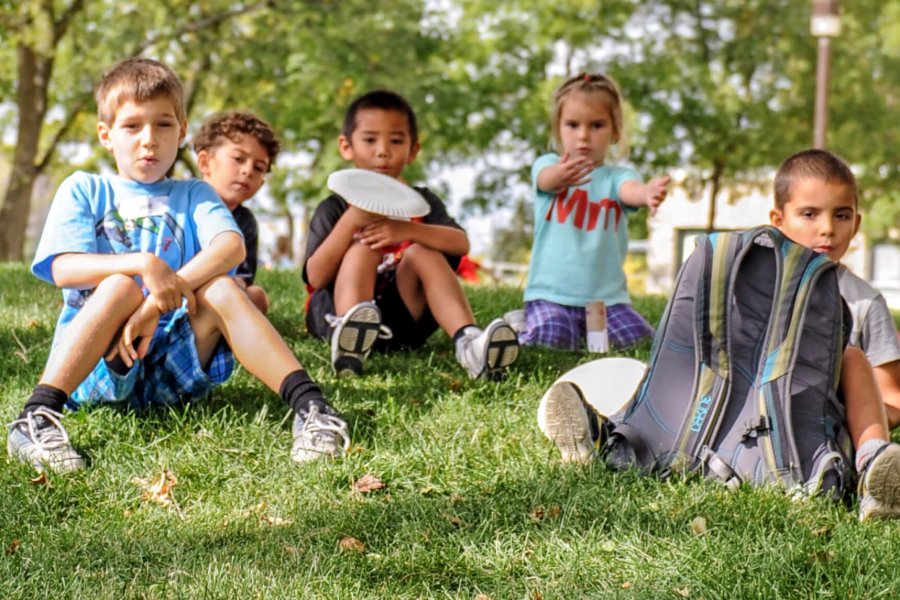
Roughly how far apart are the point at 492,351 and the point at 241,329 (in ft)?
3.68

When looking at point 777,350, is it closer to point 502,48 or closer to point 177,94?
point 177,94

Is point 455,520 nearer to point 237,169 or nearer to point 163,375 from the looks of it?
point 163,375

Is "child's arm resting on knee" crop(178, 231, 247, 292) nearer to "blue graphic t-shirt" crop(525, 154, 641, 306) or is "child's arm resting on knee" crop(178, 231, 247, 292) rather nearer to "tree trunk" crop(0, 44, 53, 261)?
"blue graphic t-shirt" crop(525, 154, 641, 306)

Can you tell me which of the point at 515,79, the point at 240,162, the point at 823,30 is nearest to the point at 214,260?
the point at 240,162

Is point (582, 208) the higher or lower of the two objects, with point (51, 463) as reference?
higher

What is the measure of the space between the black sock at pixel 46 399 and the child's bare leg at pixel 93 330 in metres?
0.02

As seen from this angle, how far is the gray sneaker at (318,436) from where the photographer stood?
3.21m

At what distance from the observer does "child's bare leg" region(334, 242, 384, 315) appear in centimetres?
445

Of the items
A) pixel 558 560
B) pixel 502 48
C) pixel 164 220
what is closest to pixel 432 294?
pixel 164 220

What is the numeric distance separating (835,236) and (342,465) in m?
1.84

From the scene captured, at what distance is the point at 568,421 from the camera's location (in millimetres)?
3115

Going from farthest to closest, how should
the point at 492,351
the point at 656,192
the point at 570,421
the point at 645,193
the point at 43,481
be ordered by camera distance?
the point at 645,193
the point at 656,192
the point at 492,351
the point at 570,421
the point at 43,481

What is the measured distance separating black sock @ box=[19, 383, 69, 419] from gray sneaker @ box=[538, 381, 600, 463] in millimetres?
1525

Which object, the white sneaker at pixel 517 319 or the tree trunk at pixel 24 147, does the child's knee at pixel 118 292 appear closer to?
the white sneaker at pixel 517 319
